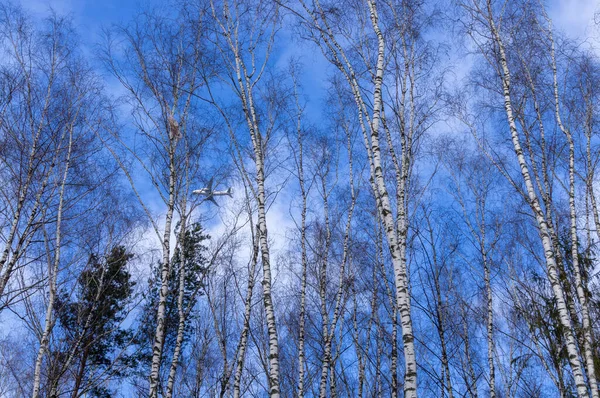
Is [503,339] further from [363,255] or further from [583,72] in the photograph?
[583,72]

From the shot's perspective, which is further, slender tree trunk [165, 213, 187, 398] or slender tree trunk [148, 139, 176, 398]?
slender tree trunk [165, 213, 187, 398]

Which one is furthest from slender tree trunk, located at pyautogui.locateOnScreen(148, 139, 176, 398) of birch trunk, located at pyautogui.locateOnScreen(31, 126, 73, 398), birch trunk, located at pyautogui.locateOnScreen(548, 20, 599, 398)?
birch trunk, located at pyautogui.locateOnScreen(548, 20, 599, 398)

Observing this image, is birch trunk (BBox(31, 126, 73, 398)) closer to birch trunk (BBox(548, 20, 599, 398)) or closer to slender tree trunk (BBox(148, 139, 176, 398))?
slender tree trunk (BBox(148, 139, 176, 398))

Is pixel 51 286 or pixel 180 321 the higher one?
pixel 51 286

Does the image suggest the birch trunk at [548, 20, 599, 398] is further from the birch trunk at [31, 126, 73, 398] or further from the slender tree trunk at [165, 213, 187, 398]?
the birch trunk at [31, 126, 73, 398]

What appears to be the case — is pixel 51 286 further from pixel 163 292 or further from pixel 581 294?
pixel 581 294

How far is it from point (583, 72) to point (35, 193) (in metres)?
10.6

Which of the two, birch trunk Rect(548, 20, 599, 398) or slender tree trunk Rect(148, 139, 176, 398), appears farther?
slender tree trunk Rect(148, 139, 176, 398)

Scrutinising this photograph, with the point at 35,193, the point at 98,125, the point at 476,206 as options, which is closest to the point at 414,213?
the point at 476,206

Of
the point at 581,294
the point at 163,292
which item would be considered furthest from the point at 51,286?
the point at 581,294

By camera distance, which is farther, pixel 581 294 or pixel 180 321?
pixel 180 321

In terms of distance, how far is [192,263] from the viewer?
1688cm

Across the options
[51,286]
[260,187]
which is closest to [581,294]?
[260,187]

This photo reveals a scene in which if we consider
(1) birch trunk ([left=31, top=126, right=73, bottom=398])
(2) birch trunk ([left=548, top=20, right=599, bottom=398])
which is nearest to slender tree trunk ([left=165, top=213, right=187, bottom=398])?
(1) birch trunk ([left=31, top=126, right=73, bottom=398])
